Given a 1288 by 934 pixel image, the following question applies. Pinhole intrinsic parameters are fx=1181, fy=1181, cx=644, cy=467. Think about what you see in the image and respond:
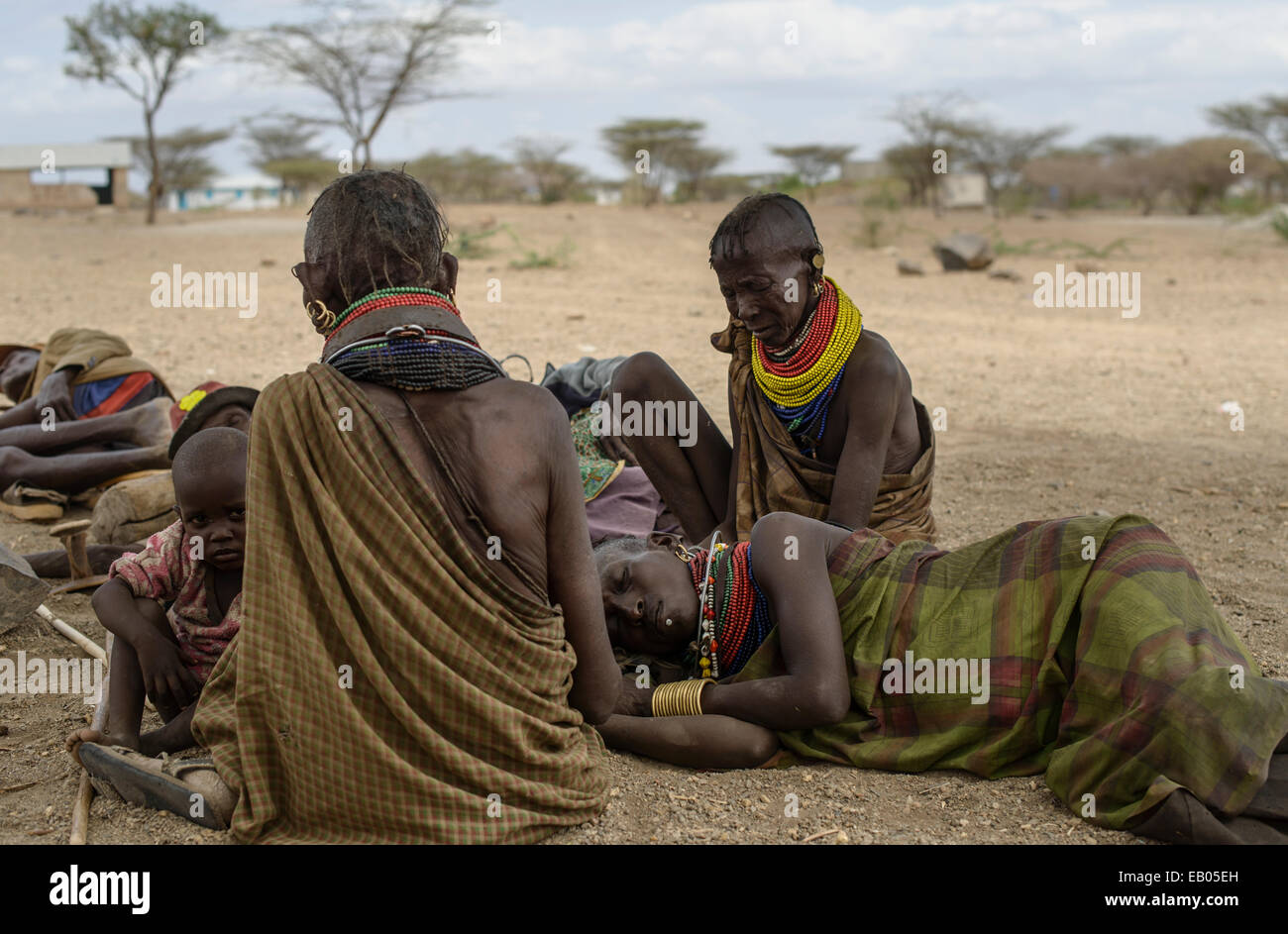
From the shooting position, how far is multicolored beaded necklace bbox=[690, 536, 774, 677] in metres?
2.84

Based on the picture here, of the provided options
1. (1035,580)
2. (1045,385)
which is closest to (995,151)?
(1045,385)

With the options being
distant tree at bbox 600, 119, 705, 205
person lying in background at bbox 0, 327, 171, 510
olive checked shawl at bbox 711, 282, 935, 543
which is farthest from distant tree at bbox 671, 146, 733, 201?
olive checked shawl at bbox 711, 282, 935, 543

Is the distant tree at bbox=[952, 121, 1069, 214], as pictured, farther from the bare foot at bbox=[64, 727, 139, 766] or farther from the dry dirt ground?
the bare foot at bbox=[64, 727, 139, 766]

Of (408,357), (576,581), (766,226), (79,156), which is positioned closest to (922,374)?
(766,226)

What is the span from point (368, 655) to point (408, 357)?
21.7 inches

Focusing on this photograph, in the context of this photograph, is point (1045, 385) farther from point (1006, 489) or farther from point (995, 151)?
point (995, 151)

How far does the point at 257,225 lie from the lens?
2305 cm

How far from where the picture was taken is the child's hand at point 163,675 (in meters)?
2.77

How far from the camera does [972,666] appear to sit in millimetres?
2684

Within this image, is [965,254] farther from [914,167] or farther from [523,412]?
[914,167]

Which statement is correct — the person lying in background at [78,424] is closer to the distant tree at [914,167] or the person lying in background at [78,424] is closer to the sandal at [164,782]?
the sandal at [164,782]

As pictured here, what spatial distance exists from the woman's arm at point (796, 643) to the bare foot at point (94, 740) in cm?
131

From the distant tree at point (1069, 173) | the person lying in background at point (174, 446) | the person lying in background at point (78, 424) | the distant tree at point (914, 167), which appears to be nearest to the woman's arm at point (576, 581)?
the person lying in background at point (174, 446)
